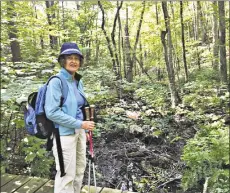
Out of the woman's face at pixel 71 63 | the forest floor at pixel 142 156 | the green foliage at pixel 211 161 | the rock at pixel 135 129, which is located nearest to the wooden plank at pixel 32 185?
the forest floor at pixel 142 156

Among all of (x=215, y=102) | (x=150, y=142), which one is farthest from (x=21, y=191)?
(x=215, y=102)

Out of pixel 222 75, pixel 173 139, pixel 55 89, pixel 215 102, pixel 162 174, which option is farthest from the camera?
pixel 222 75

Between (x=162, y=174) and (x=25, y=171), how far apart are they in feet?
7.68

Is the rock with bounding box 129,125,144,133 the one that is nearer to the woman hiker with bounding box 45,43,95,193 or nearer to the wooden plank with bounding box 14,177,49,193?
the wooden plank with bounding box 14,177,49,193

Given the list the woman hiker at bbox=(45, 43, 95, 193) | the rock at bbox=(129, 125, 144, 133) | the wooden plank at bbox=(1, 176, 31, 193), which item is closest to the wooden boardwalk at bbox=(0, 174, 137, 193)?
the wooden plank at bbox=(1, 176, 31, 193)

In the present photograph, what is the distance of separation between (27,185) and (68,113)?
5.61 feet

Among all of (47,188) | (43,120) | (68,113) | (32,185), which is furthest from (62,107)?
(32,185)

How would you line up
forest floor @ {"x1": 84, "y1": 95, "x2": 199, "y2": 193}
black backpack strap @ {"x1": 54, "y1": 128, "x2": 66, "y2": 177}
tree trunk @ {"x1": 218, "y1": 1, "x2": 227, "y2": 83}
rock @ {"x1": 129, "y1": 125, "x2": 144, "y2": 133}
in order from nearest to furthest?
black backpack strap @ {"x1": 54, "y1": 128, "x2": 66, "y2": 177} < forest floor @ {"x1": 84, "y1": 95, "x2": 199, "y2": 193} < rock @ {"x1": 129, "y1": 125, "x2": 144, "y2": 133} < tree trunk @ {"x1": 218, "y1": 1, "x2": 227, "y2": 83}

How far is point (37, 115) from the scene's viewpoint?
2373 millimetres

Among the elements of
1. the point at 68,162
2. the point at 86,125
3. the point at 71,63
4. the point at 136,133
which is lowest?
the point at 136,133

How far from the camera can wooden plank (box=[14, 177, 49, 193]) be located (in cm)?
337

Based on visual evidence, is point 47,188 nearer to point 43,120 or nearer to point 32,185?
point 32,185

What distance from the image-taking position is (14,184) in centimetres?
352

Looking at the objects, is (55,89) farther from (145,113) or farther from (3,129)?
(145,113)
